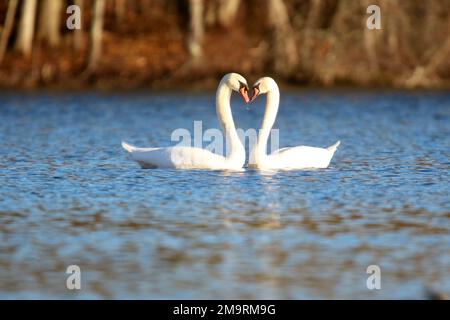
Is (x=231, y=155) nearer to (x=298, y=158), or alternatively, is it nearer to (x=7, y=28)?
(x=298, y=158)

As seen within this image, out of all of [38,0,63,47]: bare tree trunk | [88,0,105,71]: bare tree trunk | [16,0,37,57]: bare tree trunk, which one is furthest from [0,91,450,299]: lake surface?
[38,0,63,47]: bare tree trunk

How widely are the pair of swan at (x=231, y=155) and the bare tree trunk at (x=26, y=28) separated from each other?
2545 cm

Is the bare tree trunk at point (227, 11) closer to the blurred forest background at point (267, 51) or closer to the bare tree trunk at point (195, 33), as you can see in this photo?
the blurred forest background at point (267, 51)

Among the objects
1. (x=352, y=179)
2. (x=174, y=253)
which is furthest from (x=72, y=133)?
(x=174, y=253)

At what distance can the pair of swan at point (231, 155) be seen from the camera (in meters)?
17.0

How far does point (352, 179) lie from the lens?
1700 cm

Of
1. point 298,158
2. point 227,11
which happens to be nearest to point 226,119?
point 298,158

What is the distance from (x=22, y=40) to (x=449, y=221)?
103ft

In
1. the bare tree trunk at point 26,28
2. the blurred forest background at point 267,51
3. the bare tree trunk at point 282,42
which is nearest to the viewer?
the bare tree trunk at point 282,42

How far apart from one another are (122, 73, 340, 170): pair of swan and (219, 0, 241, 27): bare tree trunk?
94.1ft

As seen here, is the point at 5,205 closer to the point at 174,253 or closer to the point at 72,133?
the point at 174,253

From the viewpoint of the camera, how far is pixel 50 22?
43.6 meters

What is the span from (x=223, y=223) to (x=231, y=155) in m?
3.92

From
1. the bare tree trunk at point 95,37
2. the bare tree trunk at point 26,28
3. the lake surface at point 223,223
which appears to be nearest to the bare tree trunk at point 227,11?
the bare tree trunk at point 95,37
